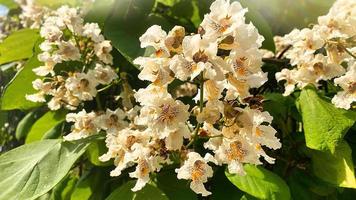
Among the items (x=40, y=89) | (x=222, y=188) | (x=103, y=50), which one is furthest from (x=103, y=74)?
(x=222, y=188)

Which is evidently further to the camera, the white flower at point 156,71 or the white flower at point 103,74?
the white flower at point 103,74

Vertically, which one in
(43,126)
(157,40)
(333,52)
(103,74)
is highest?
(157,40)

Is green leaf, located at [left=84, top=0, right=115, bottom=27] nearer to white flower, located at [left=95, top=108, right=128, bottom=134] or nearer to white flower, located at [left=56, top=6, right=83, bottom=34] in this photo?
white flower, located at [left=56, top=6, right=83, bottom=34]

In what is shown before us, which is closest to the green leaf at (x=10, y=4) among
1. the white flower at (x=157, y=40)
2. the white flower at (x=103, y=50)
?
the white flower at (x=103, y=50)

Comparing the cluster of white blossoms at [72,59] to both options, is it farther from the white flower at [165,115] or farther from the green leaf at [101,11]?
the white flower at [165,115]

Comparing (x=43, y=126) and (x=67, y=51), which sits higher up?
(x=67, y=51)

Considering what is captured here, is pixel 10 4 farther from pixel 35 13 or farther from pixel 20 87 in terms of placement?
pixel 20 87

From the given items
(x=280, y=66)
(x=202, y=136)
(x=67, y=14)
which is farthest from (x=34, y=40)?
(x=202, y=136)
